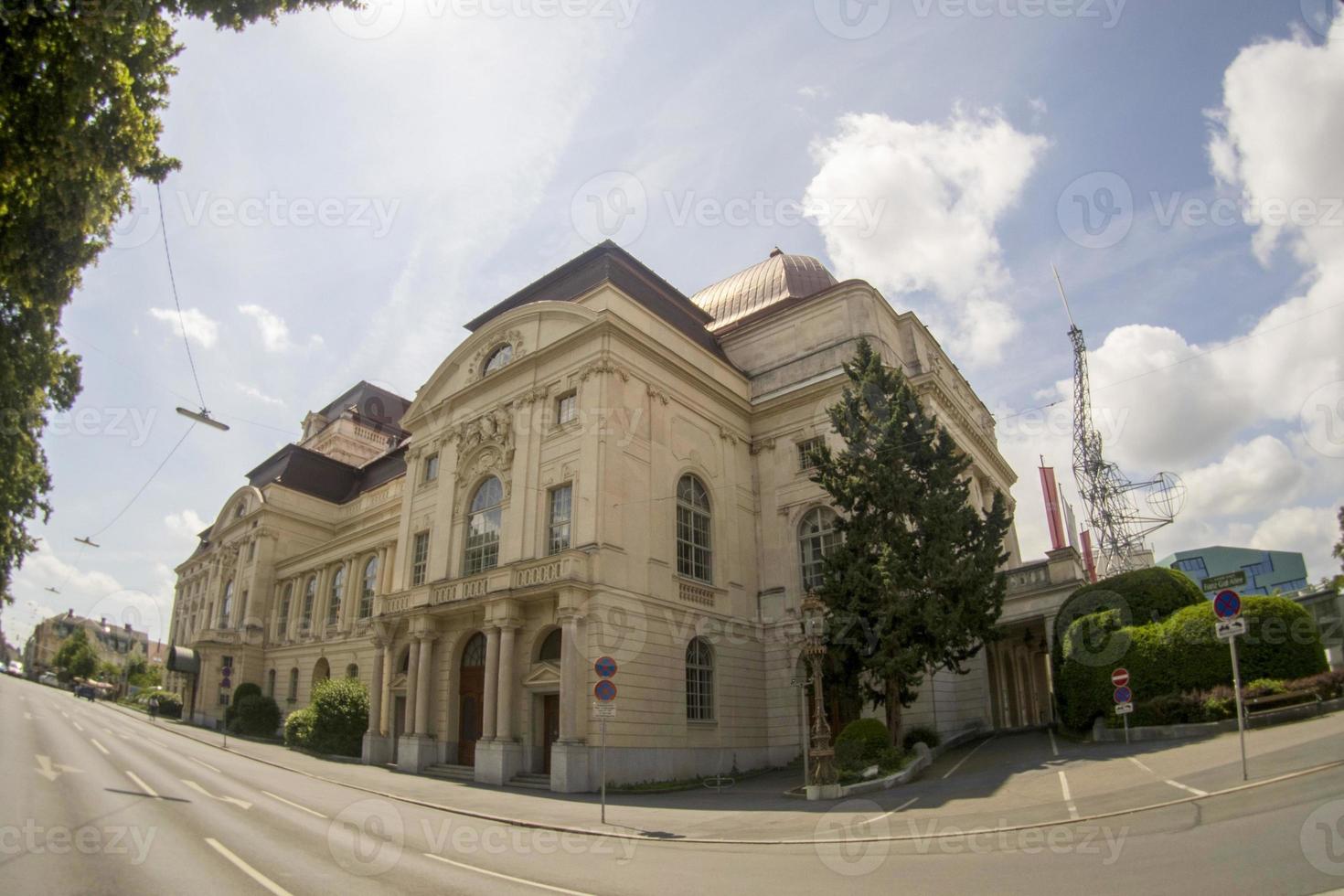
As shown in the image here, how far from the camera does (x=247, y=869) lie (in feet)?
27.5

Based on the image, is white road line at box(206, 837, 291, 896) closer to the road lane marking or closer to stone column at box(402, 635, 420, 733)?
the road lane marking

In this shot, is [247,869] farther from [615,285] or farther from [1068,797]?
[615,285]

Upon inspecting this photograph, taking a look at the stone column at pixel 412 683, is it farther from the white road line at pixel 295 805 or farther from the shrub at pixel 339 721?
the white road line at pixel 295 805

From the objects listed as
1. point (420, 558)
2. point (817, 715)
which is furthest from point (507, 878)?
point (420, 558)

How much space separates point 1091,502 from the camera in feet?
152

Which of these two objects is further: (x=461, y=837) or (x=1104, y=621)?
(x=1104, y=621)

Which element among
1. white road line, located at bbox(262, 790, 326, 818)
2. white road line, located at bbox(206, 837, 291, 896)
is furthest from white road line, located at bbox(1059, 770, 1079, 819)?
white road line, located at bbox(262, 790, 326, 818)

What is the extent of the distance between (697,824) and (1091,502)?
41819mm

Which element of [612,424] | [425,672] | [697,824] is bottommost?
[697,824]

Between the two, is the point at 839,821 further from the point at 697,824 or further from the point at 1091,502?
the point at 1091,502

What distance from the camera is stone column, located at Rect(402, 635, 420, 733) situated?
26.5m

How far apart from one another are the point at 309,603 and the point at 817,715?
128 feet

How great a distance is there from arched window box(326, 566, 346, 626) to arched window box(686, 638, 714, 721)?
25.9m

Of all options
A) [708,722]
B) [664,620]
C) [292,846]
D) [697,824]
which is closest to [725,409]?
[664,620]
